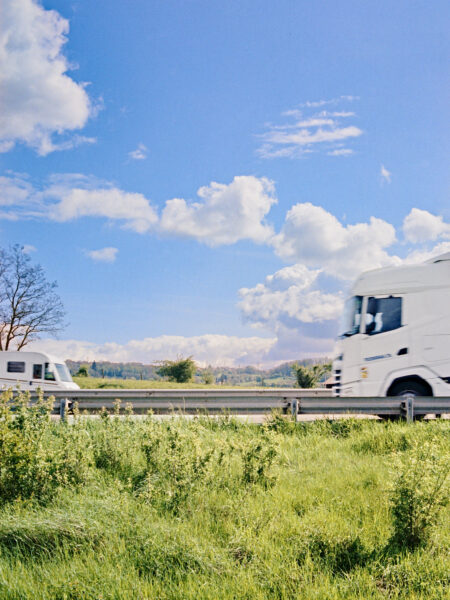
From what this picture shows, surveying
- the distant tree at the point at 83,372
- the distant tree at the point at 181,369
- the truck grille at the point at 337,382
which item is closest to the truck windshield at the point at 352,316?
the truck grille at the point at 337,382

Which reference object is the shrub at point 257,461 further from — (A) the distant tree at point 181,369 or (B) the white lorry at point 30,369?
(A) the distant tree at point 181,369

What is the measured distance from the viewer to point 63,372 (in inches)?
855

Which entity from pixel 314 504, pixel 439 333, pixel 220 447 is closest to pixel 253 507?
pixel 314 504

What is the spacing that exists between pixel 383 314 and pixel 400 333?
0.63m

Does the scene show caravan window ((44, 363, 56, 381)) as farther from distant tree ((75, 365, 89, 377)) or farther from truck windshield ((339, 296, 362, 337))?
distant tree ((75, 365, 89, 377))

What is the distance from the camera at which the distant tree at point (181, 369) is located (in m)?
39.6

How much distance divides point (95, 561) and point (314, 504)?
8.28 feet

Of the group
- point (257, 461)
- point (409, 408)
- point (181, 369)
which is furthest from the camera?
point (181, 369)

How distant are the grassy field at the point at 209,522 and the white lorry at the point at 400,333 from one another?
5596 mm

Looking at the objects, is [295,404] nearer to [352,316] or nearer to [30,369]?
[352,316]

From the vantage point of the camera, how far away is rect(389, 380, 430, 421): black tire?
1233 cm

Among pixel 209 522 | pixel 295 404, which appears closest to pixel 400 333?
pixel 295 404

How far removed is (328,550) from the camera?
14.1ft

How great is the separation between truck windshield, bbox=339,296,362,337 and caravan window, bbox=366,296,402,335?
0.25 m
